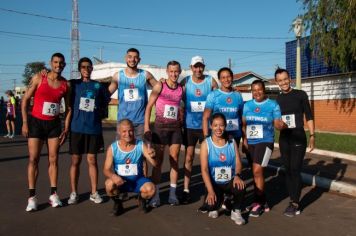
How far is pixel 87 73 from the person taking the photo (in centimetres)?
626

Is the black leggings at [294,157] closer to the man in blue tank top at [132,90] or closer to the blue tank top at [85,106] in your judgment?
the man in blue tank top at [132,90]

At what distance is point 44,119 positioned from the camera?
235 inches

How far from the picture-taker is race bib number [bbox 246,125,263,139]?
597 cm

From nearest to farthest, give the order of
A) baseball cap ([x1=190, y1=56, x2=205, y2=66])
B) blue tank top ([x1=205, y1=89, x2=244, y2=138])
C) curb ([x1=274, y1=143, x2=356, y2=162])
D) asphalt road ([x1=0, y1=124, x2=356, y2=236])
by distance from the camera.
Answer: asphalt road ([x1=0, y1=124, x2=356, y2=236]) < blue tank top ([x1=205, y1=89, x2=244, y2=138]) < baseball cap ([x1=190, y1=56, x2=205, y2=66]) < curb ([x1=274, y1=143, x2=356, y2=162])

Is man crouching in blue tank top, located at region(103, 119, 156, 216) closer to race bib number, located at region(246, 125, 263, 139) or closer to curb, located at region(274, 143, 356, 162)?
race bib number, located at region(246, 125, 263, 139)

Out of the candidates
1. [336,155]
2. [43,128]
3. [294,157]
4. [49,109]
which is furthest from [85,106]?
[336,155]

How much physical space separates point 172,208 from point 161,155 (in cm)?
81

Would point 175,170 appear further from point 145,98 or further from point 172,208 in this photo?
point 145,98

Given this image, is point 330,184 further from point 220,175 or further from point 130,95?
point 130,95

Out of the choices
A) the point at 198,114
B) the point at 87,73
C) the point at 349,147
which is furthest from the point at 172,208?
the point at 349,147

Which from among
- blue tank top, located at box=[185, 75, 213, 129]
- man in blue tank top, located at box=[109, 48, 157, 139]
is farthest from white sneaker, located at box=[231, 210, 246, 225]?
man in blue tank top, located at box=[109, 48, 157, 139]

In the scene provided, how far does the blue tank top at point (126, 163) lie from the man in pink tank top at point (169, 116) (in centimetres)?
59

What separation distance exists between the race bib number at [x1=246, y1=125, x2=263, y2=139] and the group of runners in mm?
14

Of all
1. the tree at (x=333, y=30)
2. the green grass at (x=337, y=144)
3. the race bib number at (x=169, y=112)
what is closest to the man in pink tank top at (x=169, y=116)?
the race bib number at (x=169, y=112)
